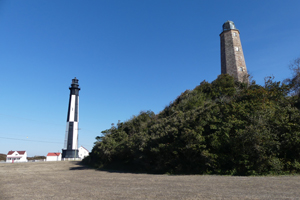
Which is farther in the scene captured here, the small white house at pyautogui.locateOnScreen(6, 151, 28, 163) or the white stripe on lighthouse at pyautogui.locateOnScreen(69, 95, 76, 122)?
the small white house at pyautogui.locateOnScreen(6, 151, 28, 163)

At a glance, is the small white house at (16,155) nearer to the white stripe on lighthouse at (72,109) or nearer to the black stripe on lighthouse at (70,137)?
the black stripe on lighthouse at (70,137)

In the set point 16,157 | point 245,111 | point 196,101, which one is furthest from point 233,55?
point 16,157

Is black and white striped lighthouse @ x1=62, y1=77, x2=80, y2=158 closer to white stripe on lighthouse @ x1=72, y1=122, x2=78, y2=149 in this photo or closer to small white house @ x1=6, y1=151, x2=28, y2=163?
white stripe on lighthouse @ x1=72, y1=122, x2=78, y2=149

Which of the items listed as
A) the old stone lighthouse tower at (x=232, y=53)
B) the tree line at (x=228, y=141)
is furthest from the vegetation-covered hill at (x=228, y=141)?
the old stone lighthouse tower at (x=232, y=53)

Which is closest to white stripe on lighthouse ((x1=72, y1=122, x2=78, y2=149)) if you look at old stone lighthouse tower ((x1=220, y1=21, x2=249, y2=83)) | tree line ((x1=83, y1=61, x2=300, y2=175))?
tree line ((x1=83, y1=61, x2=300, y2=175))

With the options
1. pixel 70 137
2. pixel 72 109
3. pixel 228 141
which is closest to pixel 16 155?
pixel 70 137

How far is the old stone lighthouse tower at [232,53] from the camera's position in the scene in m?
35.4

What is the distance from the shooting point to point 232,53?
119 ft

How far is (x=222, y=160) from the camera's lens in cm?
1421

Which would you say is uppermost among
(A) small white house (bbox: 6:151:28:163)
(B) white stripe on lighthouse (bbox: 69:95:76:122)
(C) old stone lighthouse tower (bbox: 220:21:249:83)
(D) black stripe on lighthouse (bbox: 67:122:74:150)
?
(C) old stone lighthouse tower (bbox: 220:21:249:83)

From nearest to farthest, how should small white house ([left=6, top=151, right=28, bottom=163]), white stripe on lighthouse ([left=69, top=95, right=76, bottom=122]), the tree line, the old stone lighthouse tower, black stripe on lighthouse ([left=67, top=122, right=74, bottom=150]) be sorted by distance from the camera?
the tree line, the old stone lighthouse tower, black stripe on lighthouse ([left=67, top=122, right=74, bottom=150]), white stripe on lighthouse ([left=69, top=95, right=76, bottom=122]), small white house ([left=6, top=151, right=28, bottom=163])

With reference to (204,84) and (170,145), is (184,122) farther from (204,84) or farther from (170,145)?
(204,84)

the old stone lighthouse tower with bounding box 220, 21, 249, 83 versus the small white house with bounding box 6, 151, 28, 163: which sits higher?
the old stone lighthouse tower with bounding box 220, 21, 249, 83

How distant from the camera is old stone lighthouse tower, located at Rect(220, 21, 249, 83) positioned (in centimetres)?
3541
